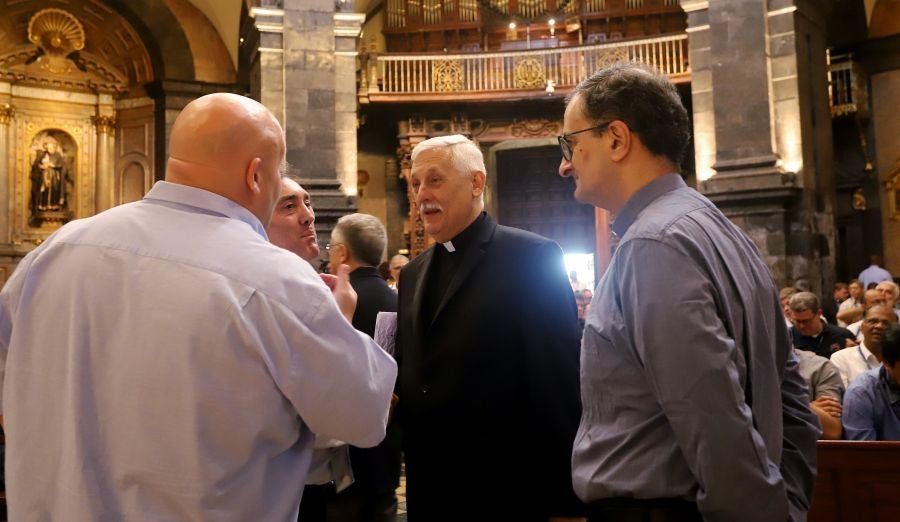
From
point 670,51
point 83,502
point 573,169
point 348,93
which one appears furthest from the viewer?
point 670,51

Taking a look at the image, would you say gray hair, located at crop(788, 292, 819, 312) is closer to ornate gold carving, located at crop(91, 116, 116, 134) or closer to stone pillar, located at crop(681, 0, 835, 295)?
stone pillar, located at crop(681, 0, 835, 295)

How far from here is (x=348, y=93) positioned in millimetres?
12039

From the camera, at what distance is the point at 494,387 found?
2.46 meters

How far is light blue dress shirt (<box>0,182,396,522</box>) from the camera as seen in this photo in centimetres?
144

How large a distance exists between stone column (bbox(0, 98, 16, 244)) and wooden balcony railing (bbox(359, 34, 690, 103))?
255 inches

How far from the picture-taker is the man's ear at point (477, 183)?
2787mm

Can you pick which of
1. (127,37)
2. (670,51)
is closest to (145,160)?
(127,37)

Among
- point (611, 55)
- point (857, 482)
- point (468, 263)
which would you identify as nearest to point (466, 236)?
point (468, 263)

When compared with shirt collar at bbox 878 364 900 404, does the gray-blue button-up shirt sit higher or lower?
higher

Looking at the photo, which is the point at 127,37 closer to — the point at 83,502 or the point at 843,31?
the point at 843,31

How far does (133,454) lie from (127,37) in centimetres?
1558

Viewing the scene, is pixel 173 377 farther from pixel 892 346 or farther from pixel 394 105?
pixel 394 105

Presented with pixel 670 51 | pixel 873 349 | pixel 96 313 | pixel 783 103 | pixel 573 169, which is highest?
pixel 670 51

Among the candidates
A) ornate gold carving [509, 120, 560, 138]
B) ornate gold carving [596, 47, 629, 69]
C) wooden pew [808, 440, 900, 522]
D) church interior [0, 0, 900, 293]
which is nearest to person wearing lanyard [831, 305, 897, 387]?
wooden pew [808, 440, 900, 522]
